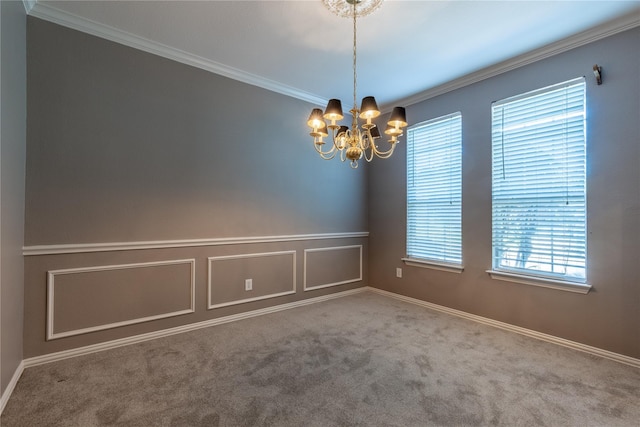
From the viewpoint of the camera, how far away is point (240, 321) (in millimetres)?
3266

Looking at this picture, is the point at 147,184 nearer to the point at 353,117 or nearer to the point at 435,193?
the point at 353,117

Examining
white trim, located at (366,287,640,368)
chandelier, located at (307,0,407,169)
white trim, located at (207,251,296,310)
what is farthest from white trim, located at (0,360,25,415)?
white trim, located at (366,287,640,368)

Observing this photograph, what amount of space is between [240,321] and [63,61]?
111 inches

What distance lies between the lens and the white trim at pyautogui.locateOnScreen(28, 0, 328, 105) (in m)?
2.34

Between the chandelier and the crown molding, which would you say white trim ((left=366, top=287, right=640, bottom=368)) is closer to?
the chandelier

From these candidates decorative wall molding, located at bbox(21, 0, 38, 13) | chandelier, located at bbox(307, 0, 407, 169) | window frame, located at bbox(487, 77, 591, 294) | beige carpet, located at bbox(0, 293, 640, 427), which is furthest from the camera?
window frame, located at bbox(487, 77, 591, 294)

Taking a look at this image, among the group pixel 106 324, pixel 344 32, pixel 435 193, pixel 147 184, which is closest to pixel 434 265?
pixel 435 193

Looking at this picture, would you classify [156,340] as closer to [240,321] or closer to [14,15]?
[240,321]

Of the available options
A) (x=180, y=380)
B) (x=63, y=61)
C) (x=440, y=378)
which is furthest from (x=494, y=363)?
(x=63, y=61)

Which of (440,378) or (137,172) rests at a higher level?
(137,172)

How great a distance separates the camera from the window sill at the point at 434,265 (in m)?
3.49

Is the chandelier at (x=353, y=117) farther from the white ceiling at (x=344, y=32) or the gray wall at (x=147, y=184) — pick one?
the gray wall at (x=147, y=184)

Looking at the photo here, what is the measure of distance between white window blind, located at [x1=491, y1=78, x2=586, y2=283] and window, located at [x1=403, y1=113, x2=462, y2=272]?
42cm

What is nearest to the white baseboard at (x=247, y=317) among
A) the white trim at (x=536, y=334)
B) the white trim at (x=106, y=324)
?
the white trim at (x=536, y=334)
